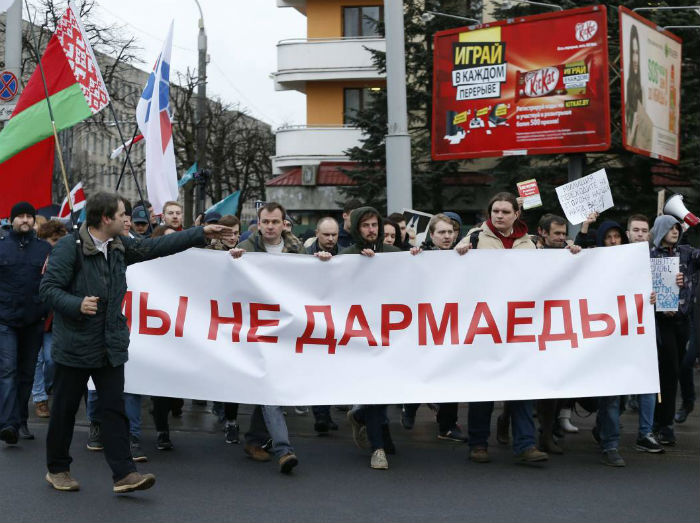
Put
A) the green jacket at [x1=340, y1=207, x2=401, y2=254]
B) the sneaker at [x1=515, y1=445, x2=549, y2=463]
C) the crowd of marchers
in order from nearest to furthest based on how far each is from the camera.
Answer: the crowd of marchers
the sneaker at [x1=515, y1=445, x2=549, y2=463]
the green jacket at [x1=340, y1=207, x2=401, y2=254]

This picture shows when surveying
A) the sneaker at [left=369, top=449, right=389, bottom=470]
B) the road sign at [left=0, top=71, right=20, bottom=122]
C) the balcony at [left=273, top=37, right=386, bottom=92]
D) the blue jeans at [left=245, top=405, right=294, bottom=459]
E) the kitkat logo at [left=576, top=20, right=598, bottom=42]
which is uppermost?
the balcony at [left=273, top=37, right=386, bottom=92]

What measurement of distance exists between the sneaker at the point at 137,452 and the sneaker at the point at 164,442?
6.6 inches

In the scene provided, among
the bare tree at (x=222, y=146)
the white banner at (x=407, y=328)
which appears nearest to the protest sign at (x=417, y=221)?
the white banner at (x=407, y=328)

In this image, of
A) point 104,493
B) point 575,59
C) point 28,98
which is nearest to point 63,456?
point 104,493

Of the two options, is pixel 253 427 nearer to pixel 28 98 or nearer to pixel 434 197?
pixel 28 98

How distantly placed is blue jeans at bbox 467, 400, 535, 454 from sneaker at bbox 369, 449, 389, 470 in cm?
74

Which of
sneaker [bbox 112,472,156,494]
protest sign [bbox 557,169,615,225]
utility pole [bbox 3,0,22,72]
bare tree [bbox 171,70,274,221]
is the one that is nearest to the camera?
sneaker [bbox 112,472,156,494]

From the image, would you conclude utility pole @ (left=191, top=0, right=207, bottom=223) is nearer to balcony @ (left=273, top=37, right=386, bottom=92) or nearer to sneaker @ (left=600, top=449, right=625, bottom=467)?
balcony @ (left=273, top=37, right=386, bottom=92)

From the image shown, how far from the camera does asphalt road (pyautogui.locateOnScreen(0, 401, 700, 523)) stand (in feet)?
21.6

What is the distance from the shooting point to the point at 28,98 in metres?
9.24

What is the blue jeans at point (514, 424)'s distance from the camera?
8.05 m

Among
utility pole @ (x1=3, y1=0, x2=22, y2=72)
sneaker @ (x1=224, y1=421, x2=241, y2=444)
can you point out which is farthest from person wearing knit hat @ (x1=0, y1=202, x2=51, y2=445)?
utility pole @ (x1=3, y1=0, x2=22, y2=72)

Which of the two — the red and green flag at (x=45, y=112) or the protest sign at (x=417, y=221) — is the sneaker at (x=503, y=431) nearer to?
the red and green flag at (x=45, y=112)

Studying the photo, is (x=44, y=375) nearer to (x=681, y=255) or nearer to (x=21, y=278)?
(x=21, y=278)
